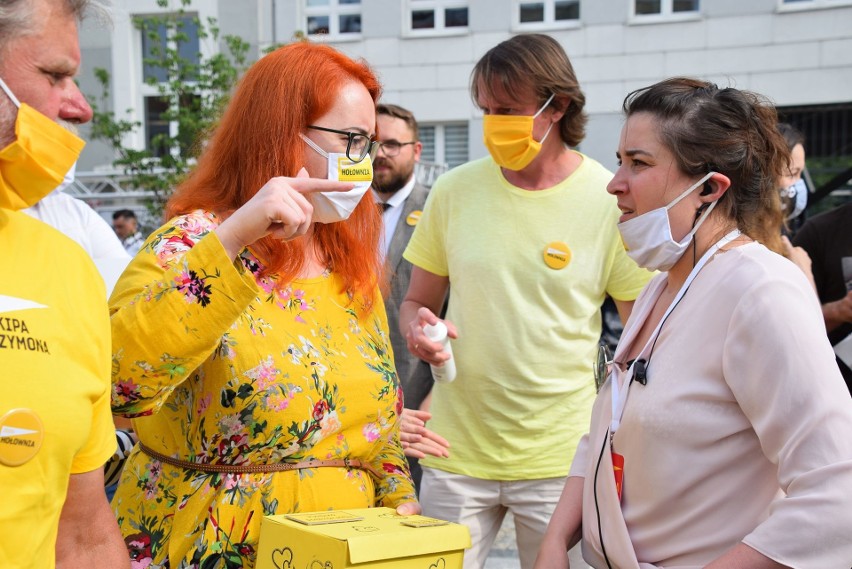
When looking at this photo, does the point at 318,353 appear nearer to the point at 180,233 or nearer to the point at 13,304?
the point at 180,233

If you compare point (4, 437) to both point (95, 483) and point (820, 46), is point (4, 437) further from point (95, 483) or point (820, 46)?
point (820, 46)

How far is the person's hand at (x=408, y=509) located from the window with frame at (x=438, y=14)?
45.2 ft

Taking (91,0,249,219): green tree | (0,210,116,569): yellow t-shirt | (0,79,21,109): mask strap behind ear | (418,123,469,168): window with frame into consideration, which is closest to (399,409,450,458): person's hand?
(0,210,116,569): yellow t-shirt

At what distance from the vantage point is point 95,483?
1.72 m

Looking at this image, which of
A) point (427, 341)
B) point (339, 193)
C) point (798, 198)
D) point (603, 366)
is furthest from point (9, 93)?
point (798, 198)

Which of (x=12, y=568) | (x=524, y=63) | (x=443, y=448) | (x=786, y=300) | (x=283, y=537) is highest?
(x=524, y=63)

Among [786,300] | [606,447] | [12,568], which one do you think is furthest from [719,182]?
[12,568]

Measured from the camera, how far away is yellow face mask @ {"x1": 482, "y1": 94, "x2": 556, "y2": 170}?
3418mm

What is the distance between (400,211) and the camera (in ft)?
16.4

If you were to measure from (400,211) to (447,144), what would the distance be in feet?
35.0

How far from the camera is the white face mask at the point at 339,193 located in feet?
7.52

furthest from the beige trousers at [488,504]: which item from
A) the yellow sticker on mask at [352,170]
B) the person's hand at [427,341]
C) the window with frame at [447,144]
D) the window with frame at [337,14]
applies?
the window with frame at [337,14]

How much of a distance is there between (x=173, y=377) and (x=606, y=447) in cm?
98

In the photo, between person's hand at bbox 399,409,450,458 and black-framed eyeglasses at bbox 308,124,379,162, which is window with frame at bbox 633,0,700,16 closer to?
person's hand at bbox 399,409,450,458
